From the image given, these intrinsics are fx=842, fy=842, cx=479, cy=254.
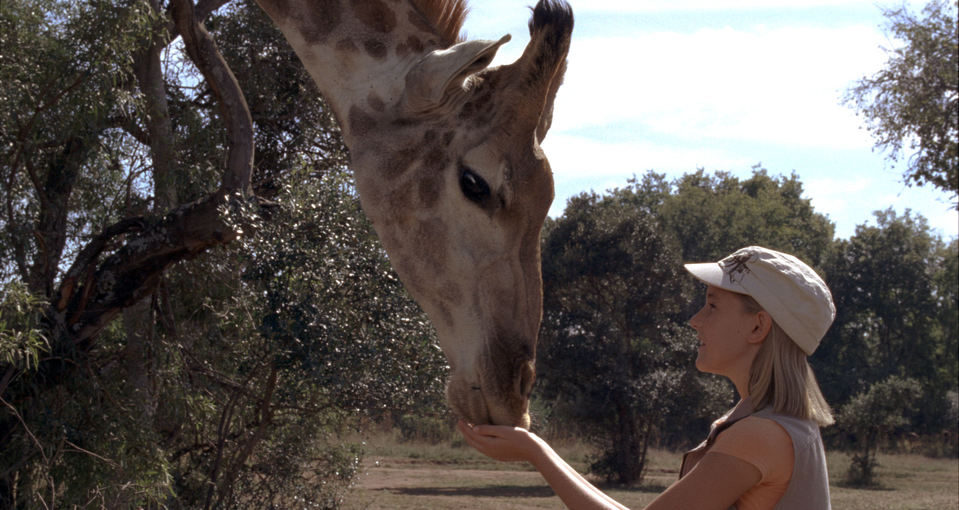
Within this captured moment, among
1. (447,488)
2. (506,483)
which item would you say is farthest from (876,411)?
(447,488)

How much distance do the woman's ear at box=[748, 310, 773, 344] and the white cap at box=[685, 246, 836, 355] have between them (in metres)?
0.02

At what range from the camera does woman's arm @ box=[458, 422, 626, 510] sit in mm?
1875

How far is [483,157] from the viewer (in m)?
2.10

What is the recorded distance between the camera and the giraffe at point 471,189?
6.59 ft

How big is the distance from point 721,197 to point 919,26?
86.6 ft

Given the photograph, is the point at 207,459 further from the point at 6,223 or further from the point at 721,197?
the point at 721,197

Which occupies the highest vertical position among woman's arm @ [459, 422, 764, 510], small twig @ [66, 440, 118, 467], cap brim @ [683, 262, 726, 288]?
cap brim @ [683, 262, 726, 288]

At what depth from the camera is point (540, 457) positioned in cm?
189

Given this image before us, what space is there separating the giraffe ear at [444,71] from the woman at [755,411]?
2.34ft

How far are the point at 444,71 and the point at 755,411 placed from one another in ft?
3.49

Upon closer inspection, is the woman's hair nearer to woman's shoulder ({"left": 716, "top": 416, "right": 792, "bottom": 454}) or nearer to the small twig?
woman's shoulder ({"left": 716, "top": 416, "right": 792, "bottom": 454})

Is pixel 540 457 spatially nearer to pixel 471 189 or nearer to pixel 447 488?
pixel 471 189

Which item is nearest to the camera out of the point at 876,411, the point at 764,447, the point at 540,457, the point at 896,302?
the point at 764,447

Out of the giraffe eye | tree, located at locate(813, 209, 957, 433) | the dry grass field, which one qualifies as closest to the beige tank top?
the giraffe eye
